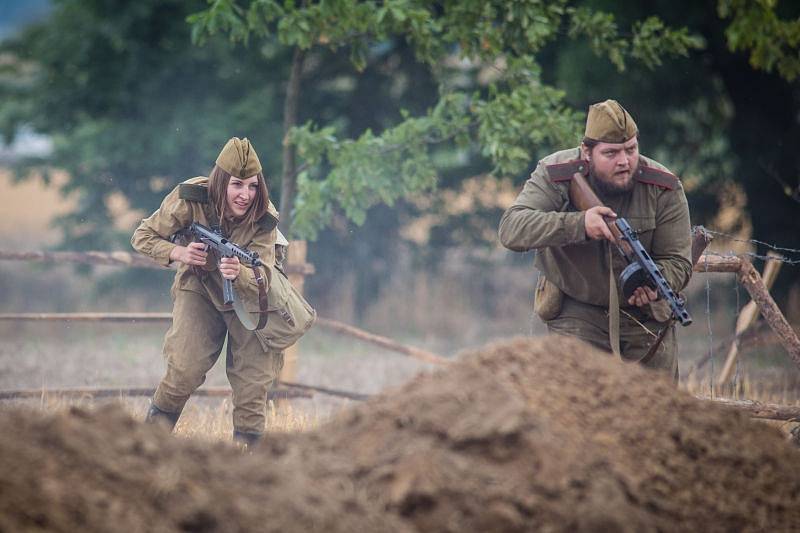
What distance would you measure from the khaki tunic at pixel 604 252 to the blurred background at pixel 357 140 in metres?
3.29

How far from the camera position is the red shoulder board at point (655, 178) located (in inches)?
227

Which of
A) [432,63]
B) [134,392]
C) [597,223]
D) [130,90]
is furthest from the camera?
[130,90]

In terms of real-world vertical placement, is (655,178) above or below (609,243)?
above

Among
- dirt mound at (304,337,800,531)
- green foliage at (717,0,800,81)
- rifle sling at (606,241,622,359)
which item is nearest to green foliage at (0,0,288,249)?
green foliage at (717,0,800,81)

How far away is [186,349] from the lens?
5.88 meters

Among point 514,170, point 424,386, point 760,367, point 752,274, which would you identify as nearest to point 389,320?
point 760,367

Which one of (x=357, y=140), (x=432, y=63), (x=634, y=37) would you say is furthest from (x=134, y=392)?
(x=634, y=37)

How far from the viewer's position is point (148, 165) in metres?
13.2

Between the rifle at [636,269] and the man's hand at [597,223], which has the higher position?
the man's hand at [597,223]

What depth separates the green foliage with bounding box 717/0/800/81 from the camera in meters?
9.10

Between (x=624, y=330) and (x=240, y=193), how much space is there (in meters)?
2.38

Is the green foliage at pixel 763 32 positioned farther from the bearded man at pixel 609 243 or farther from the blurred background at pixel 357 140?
the bearded man at pixel 609 243

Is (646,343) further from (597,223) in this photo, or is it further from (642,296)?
(597,223)

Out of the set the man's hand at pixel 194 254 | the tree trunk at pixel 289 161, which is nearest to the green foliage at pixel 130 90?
the tree trunk at pixel 289 161
